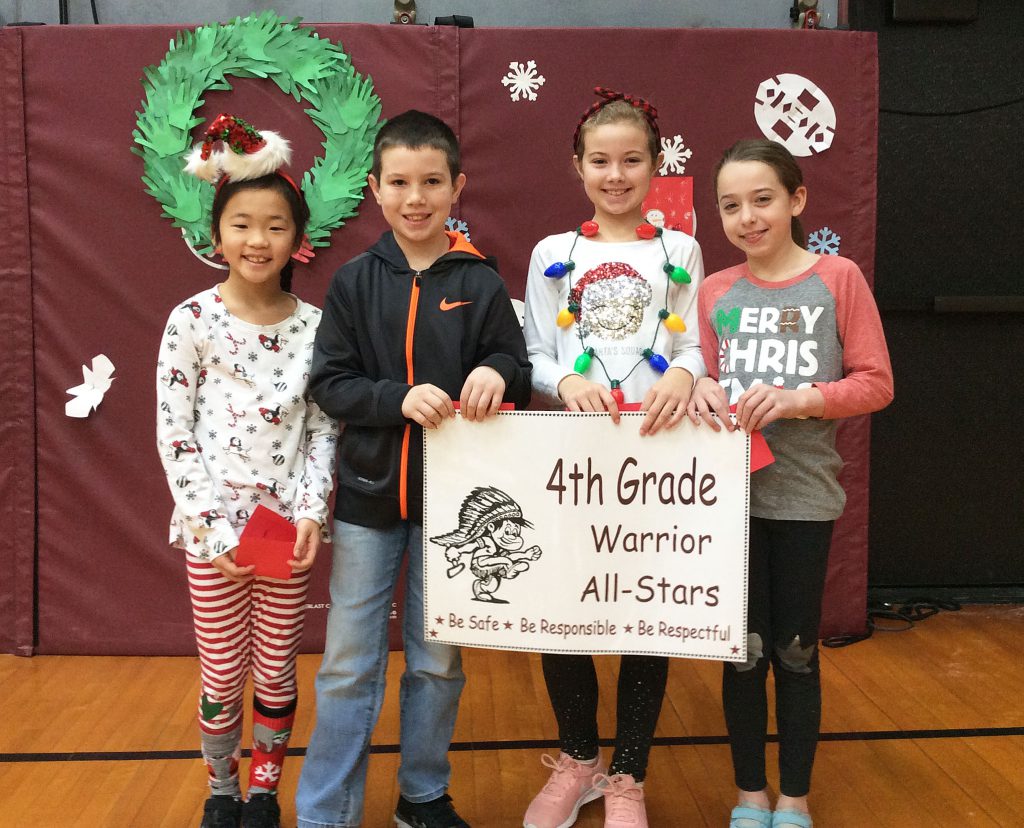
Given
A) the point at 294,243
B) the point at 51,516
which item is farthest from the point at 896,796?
the point at 51,516

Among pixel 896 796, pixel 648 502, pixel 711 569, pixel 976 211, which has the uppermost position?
pixel 976 211

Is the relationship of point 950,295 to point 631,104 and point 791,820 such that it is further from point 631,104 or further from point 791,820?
point 791,820

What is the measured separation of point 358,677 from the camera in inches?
68.8

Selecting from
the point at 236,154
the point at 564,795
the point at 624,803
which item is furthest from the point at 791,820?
the point at 236,154

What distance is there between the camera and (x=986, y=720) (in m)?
2.39

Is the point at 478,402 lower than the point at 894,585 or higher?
higher

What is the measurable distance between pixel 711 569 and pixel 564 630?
297mm

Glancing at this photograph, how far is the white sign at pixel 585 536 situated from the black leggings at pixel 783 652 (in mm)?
131

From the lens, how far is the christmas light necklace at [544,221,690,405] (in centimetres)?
182

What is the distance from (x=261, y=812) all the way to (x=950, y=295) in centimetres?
277

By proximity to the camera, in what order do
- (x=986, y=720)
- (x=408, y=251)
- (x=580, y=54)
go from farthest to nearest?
(x=580, y=54)
(x=986, y=720)
(x=408, y=251)

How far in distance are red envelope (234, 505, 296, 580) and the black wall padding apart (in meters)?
2.36

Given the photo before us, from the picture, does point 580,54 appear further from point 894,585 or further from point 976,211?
point 894,585

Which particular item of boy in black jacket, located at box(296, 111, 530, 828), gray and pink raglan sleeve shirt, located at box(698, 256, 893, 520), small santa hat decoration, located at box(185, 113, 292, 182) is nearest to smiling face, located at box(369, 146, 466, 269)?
boy in black jacket, located at box(296, 111, 530, 828)
